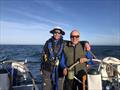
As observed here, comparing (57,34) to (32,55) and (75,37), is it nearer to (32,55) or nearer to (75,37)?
(75,37)

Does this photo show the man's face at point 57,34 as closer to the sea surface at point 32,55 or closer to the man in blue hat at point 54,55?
the man in blue hat at point 54,55

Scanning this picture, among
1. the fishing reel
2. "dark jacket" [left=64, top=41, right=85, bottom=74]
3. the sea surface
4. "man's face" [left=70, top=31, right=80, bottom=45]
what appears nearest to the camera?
"man's face" [left=70, top=31, right=80, bottom=45]

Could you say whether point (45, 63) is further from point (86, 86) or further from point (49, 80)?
point (86, 86)

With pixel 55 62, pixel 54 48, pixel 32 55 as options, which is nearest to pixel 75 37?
pixel 54 48

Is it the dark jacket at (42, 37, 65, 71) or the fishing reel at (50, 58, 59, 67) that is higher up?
Answer: the dark jacket at (42, 37, 65, 71)

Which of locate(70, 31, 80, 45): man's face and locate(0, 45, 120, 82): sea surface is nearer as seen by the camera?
locate(70, 31, 80, 45): man's face

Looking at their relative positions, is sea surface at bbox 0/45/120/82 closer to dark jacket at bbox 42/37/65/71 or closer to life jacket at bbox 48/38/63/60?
dark jacket at bbox 42/37/65/71

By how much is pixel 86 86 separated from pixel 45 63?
1086 mm

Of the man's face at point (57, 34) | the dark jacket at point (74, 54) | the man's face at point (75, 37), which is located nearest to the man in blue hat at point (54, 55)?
the man's face at point (57, 34)

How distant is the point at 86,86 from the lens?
465 cm

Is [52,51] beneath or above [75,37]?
beneath

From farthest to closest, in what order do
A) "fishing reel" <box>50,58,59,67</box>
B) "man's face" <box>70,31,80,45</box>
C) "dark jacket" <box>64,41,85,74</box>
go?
1. "fishing reel" <box>50,58,59,67</box>
2. "dark jacket" <box>64,41,85,74</box>
3. "man's face" <box>70,31,80,45</box>

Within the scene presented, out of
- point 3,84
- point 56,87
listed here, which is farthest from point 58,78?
point 3,84

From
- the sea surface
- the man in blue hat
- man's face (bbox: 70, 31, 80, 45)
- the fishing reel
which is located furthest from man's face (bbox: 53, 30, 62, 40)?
the sea surface
